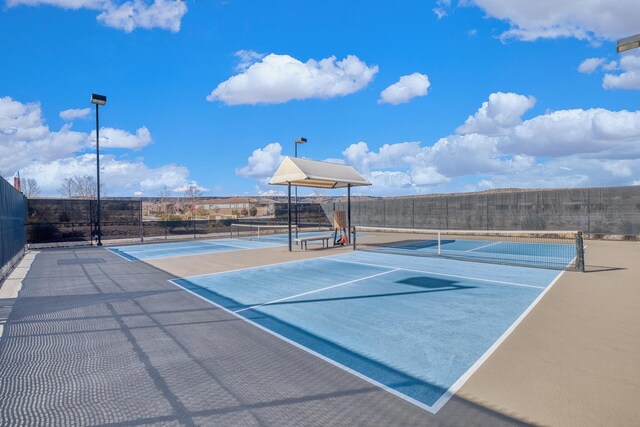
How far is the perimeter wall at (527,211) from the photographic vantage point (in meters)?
22.0

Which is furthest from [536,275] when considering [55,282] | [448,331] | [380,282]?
[55,282]

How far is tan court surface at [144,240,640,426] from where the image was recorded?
11.8 ft

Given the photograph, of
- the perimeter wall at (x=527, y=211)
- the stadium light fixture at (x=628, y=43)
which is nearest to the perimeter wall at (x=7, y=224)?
the stadium light fixture at (x=628, y=43)

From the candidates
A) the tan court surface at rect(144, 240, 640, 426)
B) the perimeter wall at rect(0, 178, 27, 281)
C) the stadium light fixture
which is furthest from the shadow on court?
the stadium light fixture

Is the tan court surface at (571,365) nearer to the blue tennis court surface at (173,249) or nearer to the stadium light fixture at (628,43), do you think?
the stadium light fixture at (628,43)

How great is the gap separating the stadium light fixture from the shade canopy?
11776mm

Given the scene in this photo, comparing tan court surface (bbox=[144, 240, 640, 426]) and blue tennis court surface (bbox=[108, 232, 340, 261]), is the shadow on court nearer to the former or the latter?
tan court surface (bbox=[144, 240, 640, 426])

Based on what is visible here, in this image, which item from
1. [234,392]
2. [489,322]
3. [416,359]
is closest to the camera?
[234,392]

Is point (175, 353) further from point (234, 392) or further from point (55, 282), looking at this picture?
point (55, 282)

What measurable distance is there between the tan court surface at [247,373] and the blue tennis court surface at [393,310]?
1.01ft

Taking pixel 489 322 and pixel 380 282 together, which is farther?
pixel 380 282

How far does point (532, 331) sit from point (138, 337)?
6.14 metres

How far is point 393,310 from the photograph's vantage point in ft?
23.7

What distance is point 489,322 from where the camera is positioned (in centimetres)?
641
